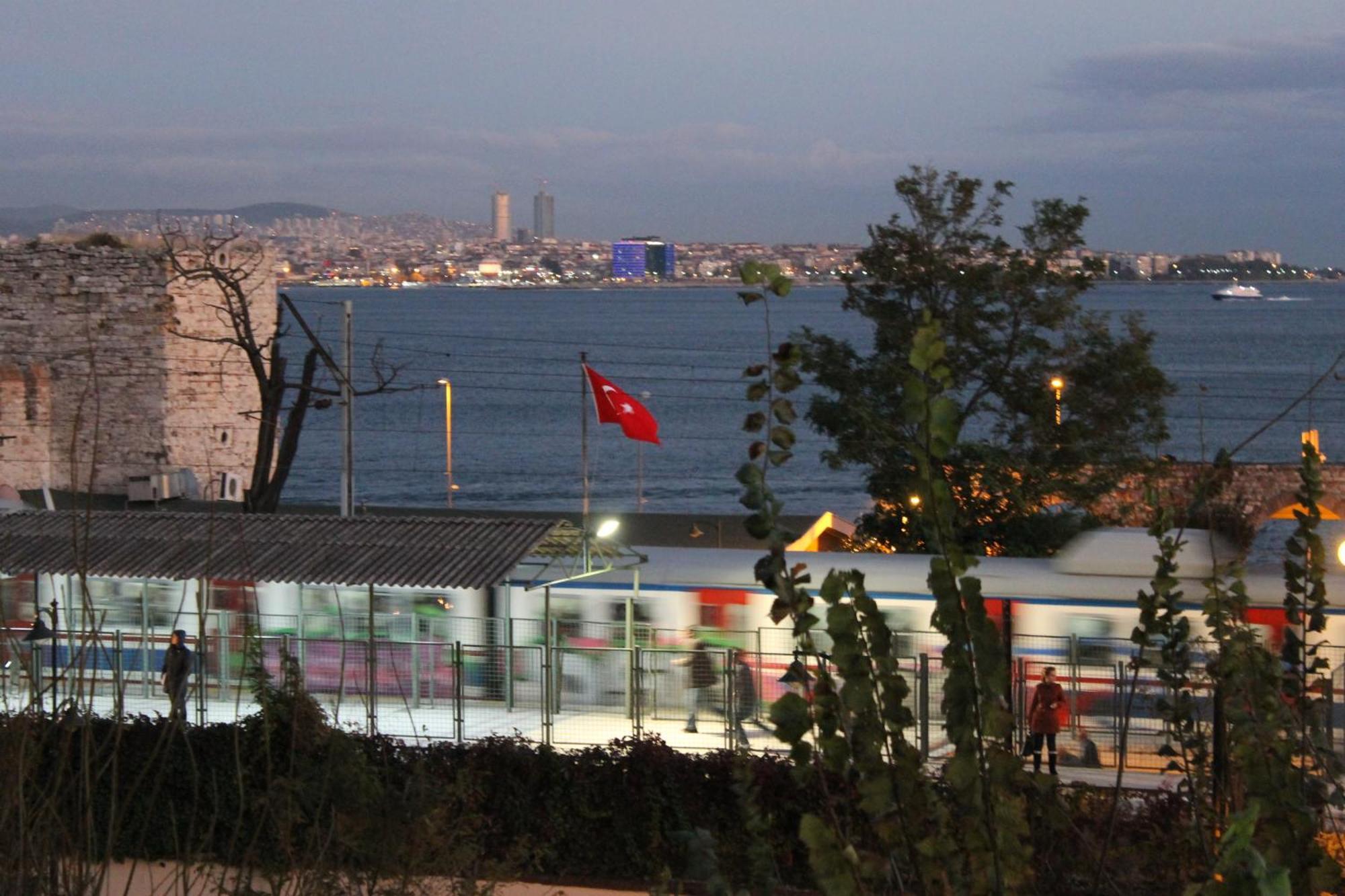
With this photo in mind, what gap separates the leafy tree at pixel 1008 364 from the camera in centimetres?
2427

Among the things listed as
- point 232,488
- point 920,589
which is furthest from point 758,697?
point 232,488

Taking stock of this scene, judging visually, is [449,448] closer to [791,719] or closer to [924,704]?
[924,704]

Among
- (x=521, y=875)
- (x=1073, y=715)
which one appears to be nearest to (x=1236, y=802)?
(x=521, y=875)

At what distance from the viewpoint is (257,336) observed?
3003 cm

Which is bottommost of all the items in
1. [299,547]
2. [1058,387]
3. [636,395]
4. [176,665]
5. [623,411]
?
[636,395]

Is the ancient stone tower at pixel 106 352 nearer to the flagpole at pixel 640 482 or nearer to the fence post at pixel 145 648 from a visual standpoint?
the flagpole at pixel 640 482

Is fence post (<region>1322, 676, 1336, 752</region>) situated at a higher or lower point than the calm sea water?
higher

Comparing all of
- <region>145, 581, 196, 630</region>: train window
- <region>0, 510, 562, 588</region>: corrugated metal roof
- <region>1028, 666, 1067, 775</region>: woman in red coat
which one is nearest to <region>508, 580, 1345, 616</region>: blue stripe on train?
<region>0, 510, 562, 588</region>: corrugated metal roof

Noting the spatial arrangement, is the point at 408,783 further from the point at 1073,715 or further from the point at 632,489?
the point at 632,489

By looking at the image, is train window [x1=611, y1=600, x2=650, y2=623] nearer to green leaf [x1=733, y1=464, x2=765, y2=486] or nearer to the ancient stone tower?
green leaf [x1=733, y1=464, x2=765, y2=486]

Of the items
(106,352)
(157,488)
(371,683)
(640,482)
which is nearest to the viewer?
(371,683)

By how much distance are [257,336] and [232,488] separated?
314 centimetres

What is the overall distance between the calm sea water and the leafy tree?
62.7 inches

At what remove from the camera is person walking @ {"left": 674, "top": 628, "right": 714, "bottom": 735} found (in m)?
12.7
